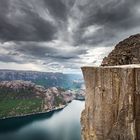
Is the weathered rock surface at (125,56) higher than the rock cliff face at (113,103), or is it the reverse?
the weathered rock surface at (125,56)

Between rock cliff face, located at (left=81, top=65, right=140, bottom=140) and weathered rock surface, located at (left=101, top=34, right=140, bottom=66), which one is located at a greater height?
weathered rock surface, located at (left=101, top=34, right=140, bottom=66)

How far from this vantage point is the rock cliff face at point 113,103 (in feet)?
42.7

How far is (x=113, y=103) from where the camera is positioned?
529 inches

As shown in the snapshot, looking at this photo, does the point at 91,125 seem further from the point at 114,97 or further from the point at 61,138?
the point at 61,138

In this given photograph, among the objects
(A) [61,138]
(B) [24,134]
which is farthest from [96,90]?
(B) [24,134]

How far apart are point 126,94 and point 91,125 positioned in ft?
10.1

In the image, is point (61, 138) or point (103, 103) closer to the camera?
point (103, 103)

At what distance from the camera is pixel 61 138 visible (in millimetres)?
132125

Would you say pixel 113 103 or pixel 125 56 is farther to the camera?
pixel 125 56

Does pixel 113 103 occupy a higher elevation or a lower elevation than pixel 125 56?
lower

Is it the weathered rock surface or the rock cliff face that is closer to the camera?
the rock cliff face

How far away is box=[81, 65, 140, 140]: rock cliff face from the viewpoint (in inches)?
513

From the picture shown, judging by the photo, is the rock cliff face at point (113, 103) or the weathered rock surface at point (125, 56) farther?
the weathered rock surface at point (125, 56)

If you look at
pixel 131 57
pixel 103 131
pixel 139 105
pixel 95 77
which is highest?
pixel 131 57
